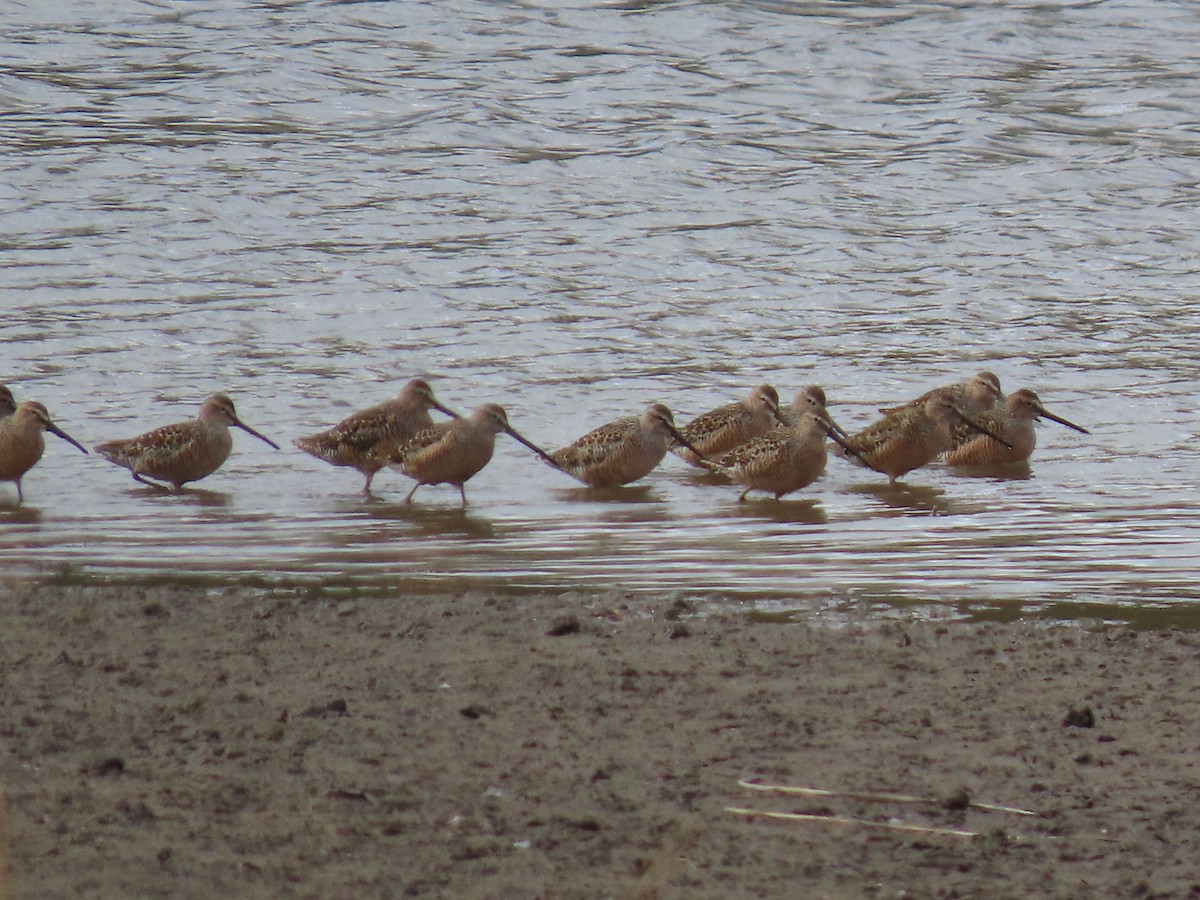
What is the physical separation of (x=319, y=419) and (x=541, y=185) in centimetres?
642

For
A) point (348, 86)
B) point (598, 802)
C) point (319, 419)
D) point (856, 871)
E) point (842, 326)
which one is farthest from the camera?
point (348, 86)

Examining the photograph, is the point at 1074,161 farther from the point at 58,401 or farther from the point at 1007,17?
the point at 58,401

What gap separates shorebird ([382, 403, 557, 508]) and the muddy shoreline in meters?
2.79

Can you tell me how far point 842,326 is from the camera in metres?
12.9

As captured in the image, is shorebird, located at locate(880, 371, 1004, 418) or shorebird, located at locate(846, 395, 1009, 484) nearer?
shorebird, located at locate(846, 395, 1009, 484)

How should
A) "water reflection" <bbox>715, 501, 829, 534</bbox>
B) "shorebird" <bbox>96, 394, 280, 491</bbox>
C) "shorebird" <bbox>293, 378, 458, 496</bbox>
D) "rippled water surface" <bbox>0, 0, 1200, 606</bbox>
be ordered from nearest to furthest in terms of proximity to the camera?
"rippled water surface" <bbox>0, 0, 1200, 606</bbox>
"water reflection" <bbox>715, 501, 829, 534</bbox>
"shorebird" <bbox>96, 394, 280, 491</bbox>
"shorebird" <bbox>293, 378, 458, 496</bbox>

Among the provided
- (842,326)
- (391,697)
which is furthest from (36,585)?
(842,326)

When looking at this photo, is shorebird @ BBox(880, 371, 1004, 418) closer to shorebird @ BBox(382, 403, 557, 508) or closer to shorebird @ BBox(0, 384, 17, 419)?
shorebird @ BBox(382, 403, 557, 508)

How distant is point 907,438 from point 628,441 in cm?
142

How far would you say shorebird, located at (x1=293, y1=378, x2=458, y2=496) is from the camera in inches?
375

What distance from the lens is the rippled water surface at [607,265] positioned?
25.5ft

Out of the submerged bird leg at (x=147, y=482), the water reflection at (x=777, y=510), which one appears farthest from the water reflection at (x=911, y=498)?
the submerged bird leg at (x=147, y=482)

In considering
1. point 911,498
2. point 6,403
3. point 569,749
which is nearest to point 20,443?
point 6,403

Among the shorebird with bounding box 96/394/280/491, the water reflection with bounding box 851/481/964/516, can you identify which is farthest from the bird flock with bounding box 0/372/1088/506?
the water reflection with bounding box 851/481/964/516
